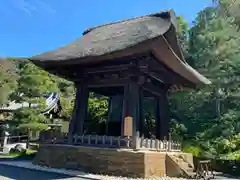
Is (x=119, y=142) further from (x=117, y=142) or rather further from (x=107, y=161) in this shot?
(x=107, y=161)

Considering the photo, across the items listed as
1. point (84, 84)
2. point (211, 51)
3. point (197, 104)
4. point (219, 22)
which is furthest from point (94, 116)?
point (219, 22)

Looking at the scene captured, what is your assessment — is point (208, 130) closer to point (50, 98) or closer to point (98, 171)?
point (98, 171)

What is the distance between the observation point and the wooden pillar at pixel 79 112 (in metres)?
9.57

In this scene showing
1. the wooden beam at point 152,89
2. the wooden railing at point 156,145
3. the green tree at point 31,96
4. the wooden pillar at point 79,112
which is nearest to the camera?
the wooden railing at point 156,145

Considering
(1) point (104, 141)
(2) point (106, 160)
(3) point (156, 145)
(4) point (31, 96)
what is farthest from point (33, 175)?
(4) point (31, 96)

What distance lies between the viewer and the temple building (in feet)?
25.5

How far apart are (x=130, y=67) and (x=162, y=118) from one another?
3.66 meters

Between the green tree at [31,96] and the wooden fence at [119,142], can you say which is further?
the green tree at [31,96]

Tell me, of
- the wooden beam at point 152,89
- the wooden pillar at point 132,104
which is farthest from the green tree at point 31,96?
the wooden pillar at point 132,104

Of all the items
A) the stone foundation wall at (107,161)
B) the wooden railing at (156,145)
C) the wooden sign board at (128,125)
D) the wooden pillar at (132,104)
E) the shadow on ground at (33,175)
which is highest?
the wooden pillar at (132,104)

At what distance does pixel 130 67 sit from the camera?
8711 millimetres

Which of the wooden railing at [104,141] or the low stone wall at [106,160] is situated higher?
the wooden railing at [104,141]

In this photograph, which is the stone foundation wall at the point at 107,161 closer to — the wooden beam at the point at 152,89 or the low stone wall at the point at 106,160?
the low stone wall at the point at 106,160

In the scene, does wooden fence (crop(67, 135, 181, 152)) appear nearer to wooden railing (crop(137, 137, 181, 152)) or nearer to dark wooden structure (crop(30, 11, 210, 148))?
wooden railing (crop(137, 137, 181, 152))
